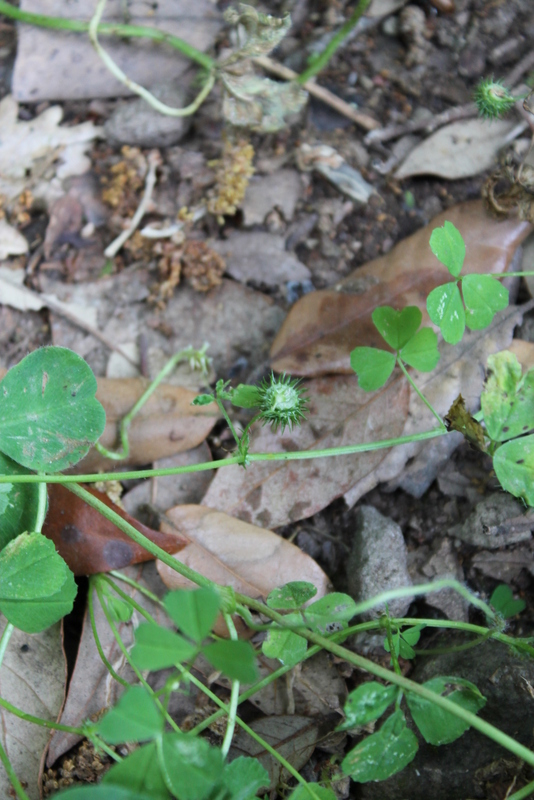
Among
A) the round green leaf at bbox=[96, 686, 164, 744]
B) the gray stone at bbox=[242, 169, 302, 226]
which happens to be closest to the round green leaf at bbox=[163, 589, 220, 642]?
the round green leaf at bbox=[96, 686, 164, 744]

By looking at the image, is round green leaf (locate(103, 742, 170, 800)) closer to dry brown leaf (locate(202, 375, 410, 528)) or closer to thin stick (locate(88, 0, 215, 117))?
dry brown leaf (locate(202, 375, 410, 528))

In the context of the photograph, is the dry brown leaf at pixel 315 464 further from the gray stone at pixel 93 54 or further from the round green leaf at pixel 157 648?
the gray stone at pixel 93 54

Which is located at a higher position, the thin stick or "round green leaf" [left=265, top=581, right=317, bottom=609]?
the thin stick

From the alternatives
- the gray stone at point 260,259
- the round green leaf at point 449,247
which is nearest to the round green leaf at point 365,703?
the round green leaf at point 449,247

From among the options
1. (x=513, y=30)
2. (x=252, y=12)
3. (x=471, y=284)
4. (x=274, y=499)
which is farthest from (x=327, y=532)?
(x=513, y=30)

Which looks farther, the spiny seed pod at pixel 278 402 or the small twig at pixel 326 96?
the small twig at pixel 326 96

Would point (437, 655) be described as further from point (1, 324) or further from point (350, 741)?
point (1, 324)
